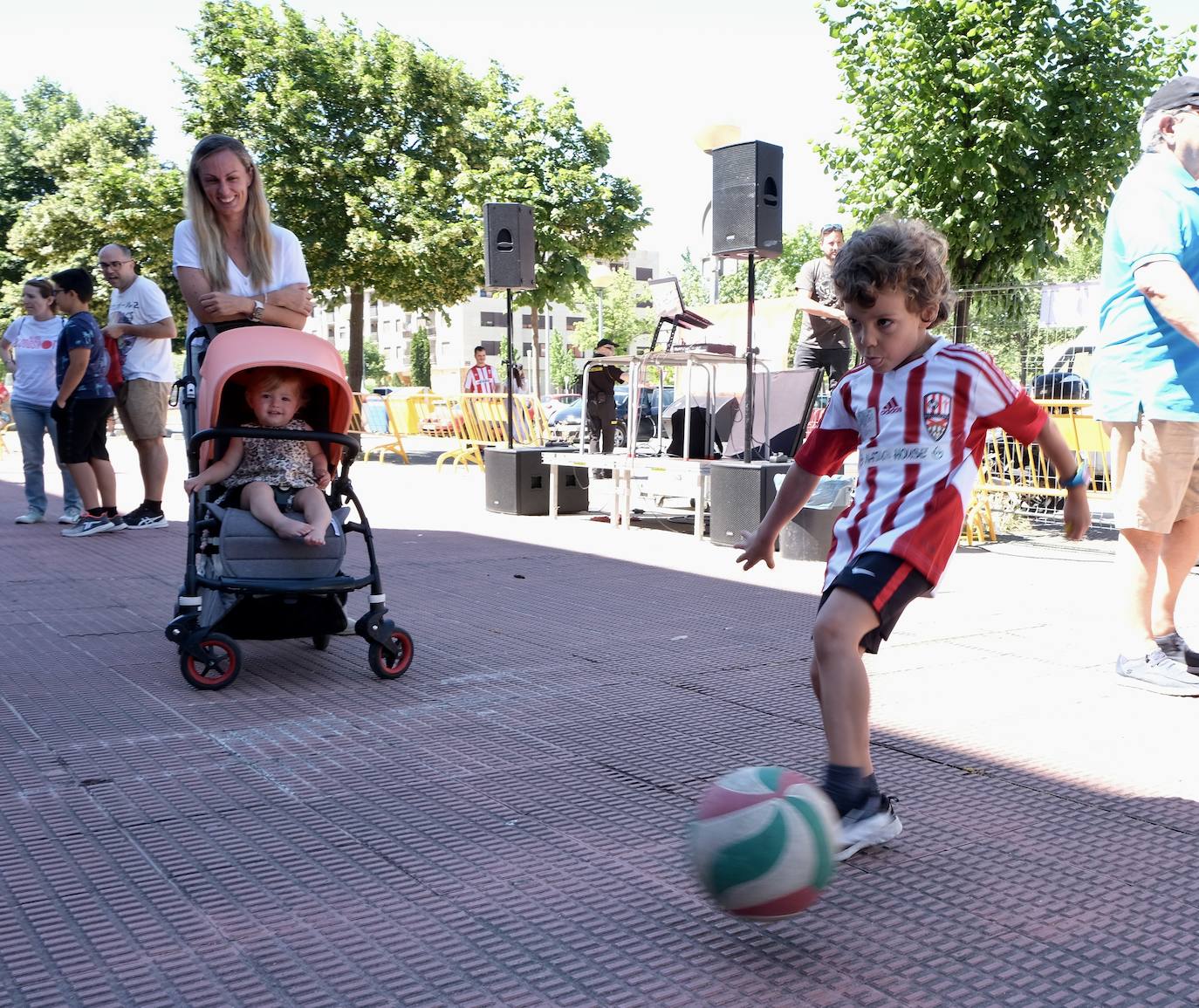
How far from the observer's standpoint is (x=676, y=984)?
233 centimetres

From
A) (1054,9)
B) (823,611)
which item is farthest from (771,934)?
(1054,9)

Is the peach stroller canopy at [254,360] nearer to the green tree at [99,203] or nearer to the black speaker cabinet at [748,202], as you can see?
the black speaker cabinet at [748,202]

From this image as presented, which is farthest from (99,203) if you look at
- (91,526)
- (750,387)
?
(750,387)

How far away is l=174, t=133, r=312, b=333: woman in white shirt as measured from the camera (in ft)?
16.0

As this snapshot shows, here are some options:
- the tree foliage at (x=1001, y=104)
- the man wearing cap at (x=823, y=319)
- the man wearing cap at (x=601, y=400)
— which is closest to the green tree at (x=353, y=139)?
the man wearing cap at (x=601, y=400)

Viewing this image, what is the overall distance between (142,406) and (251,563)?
5.23m

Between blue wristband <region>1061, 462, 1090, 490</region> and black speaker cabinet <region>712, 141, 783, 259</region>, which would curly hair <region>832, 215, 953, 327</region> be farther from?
black speaker cabinet <region>712, 141, 783, 259</region>

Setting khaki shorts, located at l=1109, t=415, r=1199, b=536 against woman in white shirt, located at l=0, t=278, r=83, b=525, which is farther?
woman in white shirt, located at l=0, t=278, r=83, b=525

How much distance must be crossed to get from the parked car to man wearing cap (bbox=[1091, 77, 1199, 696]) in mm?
10996

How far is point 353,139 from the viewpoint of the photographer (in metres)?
26.7

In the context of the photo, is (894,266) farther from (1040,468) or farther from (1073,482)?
(1040,468)

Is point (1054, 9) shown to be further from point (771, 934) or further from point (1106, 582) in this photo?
point (771, 934)

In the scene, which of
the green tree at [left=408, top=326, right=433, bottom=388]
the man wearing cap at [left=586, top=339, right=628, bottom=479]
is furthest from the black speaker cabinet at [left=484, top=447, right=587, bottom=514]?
the green tree at [left=408, top=326, right=433, bottom=388]

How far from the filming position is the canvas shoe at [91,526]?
9.08 m
